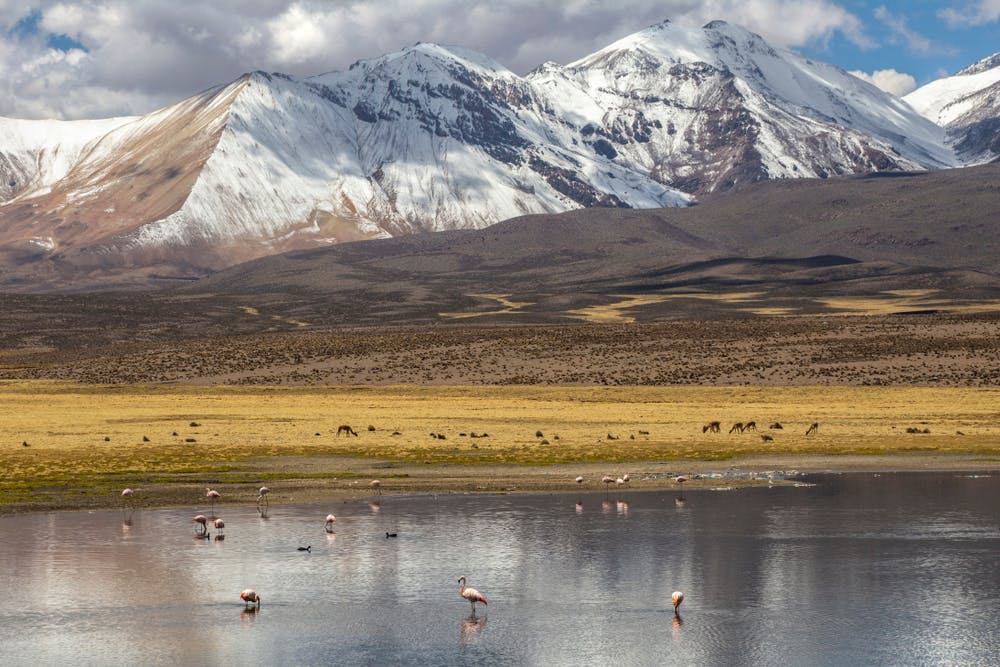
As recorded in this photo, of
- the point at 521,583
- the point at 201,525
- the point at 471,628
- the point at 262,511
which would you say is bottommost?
the point at 471,628

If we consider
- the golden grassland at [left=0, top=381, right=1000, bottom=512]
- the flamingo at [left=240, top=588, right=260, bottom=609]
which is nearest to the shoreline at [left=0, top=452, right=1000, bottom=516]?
the golden grassland at [left=0, top=381, right=1000, bottom=512]

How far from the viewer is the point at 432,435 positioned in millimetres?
60438

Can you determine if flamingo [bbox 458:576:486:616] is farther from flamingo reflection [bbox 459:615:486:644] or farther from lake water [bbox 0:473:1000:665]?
flamingo reflection [bbox 459:615:486:644]

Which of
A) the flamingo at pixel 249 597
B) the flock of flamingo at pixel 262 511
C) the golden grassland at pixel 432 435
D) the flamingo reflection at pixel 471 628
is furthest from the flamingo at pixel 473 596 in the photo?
the golden grassland at pixel 432 435

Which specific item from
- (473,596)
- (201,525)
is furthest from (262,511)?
(473,596)

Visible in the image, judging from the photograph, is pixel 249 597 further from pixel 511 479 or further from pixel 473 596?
pixel 511 479

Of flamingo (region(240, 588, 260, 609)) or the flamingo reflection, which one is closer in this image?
the flamingo reflection

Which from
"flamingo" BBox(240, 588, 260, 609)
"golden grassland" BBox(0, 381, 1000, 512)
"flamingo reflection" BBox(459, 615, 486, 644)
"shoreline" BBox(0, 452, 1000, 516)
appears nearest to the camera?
"flamingo reflection" BBox(459, 615, 486, 644)

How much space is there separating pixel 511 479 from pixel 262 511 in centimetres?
1044

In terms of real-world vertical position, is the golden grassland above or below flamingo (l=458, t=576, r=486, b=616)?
above

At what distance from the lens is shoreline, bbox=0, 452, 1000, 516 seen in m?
41.0

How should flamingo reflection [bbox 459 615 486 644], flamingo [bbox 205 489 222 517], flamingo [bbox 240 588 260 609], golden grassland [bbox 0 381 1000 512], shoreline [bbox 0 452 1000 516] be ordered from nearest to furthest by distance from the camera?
1. flamingo reflection [bbox 459 615 486 644]
2. flamingo [bbox 240 588 260 609]
3. flamingo [bbox 205 489 222 517]
4. shoreline [bbox 0 452 1000 516]
5. golden grassland [bbox 0 381 1000 512]

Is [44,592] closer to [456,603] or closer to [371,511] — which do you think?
[456,603]

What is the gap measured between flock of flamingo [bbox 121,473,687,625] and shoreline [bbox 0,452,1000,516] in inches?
9.6
